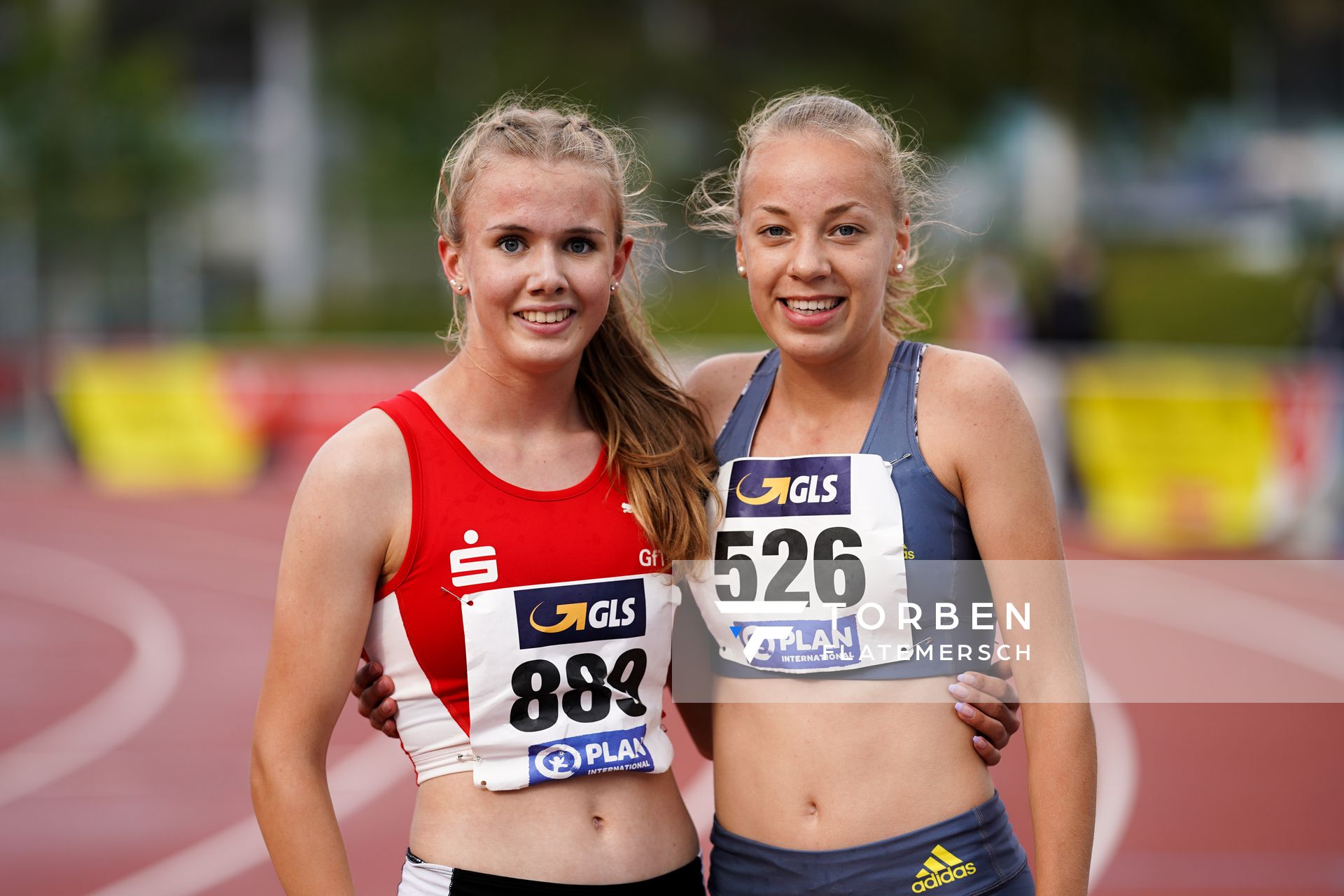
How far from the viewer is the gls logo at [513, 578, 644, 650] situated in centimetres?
244

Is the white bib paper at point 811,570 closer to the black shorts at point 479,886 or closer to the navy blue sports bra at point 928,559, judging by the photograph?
the navy blue sports bra at point 928,559

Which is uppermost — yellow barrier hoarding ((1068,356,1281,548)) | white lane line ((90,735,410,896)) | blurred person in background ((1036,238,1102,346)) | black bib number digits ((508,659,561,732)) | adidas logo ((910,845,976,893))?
blurred person in background ((1036,238,1102,346))

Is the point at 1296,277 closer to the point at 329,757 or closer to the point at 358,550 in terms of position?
the point at 329,757

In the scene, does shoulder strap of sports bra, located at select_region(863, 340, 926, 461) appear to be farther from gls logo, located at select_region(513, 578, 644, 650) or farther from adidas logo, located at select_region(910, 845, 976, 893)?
adidas logo, located at select_region(910, 845, 976, 893)

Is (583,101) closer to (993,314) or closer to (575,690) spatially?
(993,314)

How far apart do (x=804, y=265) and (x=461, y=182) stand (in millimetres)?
629

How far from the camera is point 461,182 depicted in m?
2.58

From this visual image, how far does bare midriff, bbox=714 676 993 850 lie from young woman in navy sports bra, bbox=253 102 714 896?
7.9 inches

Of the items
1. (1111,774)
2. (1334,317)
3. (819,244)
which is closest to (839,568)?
(819,244)

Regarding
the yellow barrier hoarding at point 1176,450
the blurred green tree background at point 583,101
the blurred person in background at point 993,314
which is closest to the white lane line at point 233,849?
the yellow barrier hoarding at point 1176,450

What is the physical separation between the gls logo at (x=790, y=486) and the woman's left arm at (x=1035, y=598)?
0.69 feet

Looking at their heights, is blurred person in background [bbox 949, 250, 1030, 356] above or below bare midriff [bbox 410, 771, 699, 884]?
above

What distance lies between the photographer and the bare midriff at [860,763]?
246cm

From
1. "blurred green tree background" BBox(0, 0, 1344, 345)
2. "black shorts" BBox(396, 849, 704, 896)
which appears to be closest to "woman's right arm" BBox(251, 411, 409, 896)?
"black shorts" BBox(396, 849, 704, 896)
